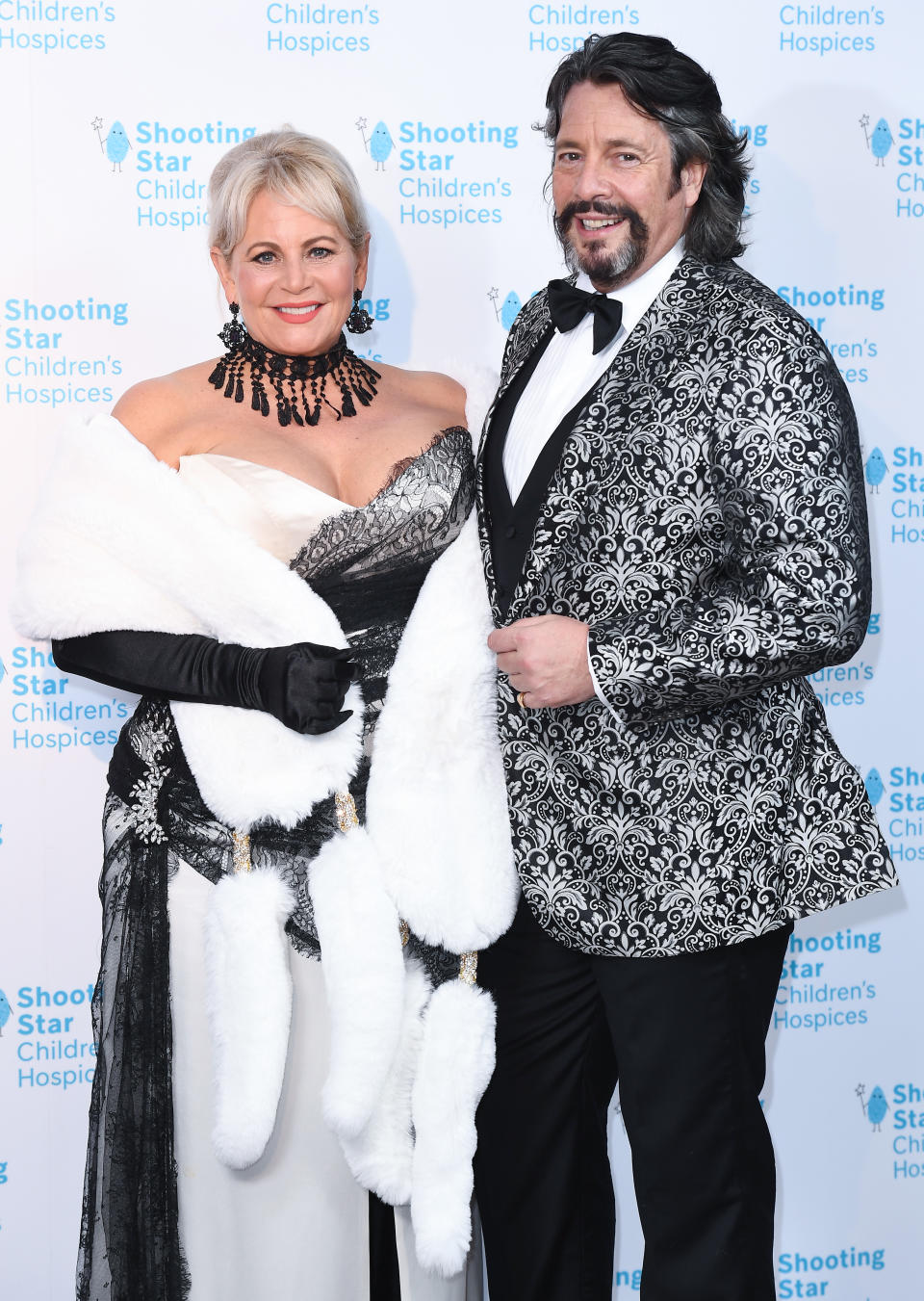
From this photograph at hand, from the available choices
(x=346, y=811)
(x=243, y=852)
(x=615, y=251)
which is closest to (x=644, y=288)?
(x=615, y=251)

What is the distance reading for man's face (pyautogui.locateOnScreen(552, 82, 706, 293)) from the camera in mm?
1743

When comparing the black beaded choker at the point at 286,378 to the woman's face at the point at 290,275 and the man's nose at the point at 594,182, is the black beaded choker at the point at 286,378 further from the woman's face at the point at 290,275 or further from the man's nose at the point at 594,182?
the man's nose at the point at 594,182

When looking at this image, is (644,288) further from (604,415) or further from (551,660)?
(551,660)

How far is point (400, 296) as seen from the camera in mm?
2498

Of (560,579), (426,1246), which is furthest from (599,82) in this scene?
(426,1246)

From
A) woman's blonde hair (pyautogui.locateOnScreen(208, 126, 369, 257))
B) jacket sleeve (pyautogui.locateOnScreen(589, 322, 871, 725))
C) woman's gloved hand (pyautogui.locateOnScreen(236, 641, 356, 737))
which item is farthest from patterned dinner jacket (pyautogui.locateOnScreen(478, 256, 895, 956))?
woman's blonde hair (pyautogui.locateOnScreen(208, 126, 369, 257))

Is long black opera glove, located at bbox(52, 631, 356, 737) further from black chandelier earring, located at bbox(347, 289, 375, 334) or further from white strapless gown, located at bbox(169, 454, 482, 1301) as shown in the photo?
black chandelier earring, located at bbox(347, 289, 375, 334)

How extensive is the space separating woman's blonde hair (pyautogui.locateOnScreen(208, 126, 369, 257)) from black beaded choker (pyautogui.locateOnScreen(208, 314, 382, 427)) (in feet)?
0.47

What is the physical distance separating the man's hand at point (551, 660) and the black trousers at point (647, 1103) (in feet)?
1.22

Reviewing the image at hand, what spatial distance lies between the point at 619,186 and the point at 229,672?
85 centimetres

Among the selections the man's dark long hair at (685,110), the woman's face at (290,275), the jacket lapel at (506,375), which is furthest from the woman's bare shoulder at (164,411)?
the man's dark long hair at (685,110)

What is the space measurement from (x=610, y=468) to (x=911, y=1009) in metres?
1.67

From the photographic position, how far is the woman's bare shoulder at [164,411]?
185cm

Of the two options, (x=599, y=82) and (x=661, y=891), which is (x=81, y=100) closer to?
(x=599, y=82)
